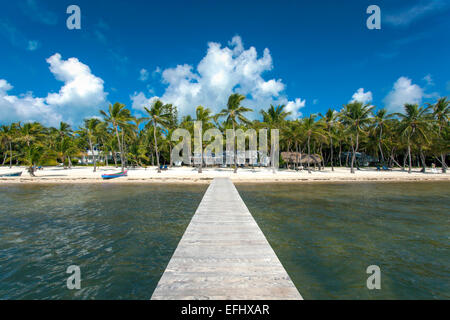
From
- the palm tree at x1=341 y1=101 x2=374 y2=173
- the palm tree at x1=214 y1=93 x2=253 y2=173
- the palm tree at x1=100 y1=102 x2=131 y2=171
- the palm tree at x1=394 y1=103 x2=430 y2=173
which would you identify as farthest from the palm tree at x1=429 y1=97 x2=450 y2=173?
the palm tree at x1=100 y1=102 x2=131 y2=171

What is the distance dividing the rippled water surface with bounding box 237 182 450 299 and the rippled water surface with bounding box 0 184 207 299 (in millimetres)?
3805

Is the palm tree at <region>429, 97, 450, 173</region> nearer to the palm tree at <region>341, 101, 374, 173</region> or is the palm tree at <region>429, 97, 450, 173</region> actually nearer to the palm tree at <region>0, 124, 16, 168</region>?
the palm tree at <region>341, 101, 374, 173</region>

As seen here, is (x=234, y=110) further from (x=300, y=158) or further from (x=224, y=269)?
(x=224, y=269)

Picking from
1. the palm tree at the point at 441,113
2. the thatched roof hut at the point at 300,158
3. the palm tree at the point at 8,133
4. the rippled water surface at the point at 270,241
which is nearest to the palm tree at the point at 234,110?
the thatched roof hut at the point at 300,158

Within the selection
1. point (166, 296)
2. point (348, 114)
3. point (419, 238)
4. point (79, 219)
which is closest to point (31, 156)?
point (79, 219)

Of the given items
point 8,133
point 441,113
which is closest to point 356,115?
point 441,113

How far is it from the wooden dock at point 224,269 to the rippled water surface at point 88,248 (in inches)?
41.6

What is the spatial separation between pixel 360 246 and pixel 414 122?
35244 mm

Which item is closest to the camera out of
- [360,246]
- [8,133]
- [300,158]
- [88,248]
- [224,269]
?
[224,269]

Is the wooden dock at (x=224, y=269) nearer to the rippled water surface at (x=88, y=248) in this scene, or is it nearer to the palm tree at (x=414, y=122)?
the rippled water surface at (x=88, y=248)

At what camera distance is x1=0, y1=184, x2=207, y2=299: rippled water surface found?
4504 millimetres

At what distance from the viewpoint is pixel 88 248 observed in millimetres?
6402
